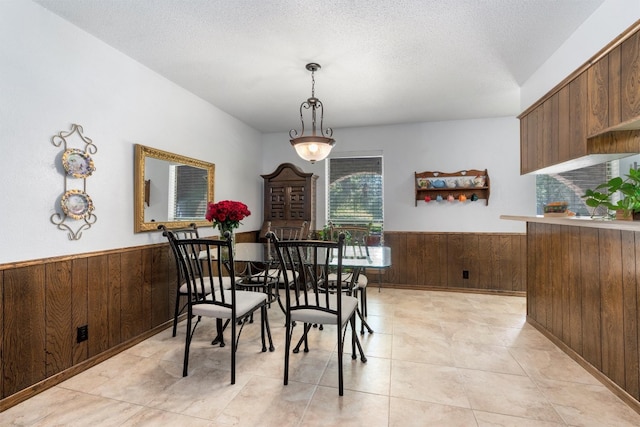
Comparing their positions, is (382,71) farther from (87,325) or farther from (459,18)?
(87,325)

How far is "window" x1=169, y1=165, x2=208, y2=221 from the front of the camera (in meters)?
3.22

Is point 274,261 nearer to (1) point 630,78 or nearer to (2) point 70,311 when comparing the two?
(2) point 70,311

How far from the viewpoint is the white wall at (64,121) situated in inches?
73.9

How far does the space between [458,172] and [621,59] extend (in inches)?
105

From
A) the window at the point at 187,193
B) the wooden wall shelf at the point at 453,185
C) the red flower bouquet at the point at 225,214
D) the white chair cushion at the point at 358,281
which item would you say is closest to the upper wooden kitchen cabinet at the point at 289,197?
the window at the point at 187,193

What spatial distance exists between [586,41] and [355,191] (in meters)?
3.20

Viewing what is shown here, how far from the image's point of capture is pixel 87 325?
7.58 feet

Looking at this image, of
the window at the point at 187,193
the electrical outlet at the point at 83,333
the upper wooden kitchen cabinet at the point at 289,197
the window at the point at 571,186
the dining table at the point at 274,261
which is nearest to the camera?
the electrical outlet at the point at 83,333

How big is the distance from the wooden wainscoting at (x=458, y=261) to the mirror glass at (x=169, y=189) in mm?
2746

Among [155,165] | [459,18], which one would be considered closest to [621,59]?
[459,18]

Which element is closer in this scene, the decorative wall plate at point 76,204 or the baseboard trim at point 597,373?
the baseboard trim at point 597,373

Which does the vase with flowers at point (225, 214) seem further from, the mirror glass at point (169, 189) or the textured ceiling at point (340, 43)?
the textured ceiling at point (340, 43)

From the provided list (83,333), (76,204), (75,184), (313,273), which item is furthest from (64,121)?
(313,273)

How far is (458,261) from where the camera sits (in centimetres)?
446
